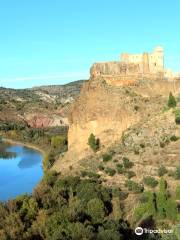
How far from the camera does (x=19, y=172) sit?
54.7m

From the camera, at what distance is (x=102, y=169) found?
91.8ft

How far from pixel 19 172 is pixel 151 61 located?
84.4ft

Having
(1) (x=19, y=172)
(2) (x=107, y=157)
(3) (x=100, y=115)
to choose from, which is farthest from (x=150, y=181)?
(1) (x=19, y=172)

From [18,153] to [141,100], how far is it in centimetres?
4286

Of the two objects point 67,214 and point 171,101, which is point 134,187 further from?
point 171,101

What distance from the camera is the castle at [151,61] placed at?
35031mm

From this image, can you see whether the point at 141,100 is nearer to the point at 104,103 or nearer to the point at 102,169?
the point at 104,103

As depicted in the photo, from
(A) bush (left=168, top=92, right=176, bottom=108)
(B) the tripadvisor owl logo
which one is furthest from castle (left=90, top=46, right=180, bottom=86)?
(B) the tripadvisor owl logo

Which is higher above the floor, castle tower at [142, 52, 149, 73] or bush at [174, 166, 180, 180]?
castle tower at [142, 52, 149, 73]

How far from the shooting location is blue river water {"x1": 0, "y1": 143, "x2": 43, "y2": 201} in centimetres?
4228

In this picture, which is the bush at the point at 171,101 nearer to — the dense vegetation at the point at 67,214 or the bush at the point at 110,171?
the bush at the point at 110,171

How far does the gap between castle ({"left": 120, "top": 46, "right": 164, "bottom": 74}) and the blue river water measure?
14585 millimetres

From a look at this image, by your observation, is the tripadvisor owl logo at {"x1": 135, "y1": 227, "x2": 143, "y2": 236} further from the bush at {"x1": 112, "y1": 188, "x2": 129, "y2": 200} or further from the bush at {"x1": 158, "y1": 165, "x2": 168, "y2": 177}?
the bush at {"x1": 158, "y1": 165, "x2": 168, "y2": 177}

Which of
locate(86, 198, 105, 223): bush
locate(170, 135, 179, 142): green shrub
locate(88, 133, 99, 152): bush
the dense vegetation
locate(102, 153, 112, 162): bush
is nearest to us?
the dense vegetation
